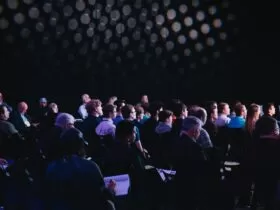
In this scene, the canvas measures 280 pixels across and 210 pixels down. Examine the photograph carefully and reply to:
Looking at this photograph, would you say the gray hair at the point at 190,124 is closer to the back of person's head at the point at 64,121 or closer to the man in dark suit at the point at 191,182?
the man in dark suit at the point at 191,182

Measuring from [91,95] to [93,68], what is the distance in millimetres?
597

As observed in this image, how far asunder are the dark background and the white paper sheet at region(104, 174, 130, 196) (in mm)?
8262

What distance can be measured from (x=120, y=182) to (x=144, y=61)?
9050 mm

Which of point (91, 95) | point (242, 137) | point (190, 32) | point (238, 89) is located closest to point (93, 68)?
point (91, 95)

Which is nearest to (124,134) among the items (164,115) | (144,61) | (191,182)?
(191,182)

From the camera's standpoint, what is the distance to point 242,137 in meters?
5.91

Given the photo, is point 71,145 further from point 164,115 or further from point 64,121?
point 164,115

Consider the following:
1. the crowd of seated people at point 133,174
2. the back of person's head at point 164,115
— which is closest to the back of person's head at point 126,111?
the back of person's head at point 164,115

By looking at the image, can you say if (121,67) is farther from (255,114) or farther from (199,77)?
(255,114)

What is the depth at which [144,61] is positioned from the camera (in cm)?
1247

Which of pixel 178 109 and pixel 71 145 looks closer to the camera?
pixel 71 145

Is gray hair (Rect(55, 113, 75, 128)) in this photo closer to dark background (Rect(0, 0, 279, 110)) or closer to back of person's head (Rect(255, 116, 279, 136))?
back of person's head (Rect(255, 116, 279, 136))

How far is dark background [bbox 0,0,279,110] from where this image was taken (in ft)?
38.3

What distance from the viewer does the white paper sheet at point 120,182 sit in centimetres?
351
